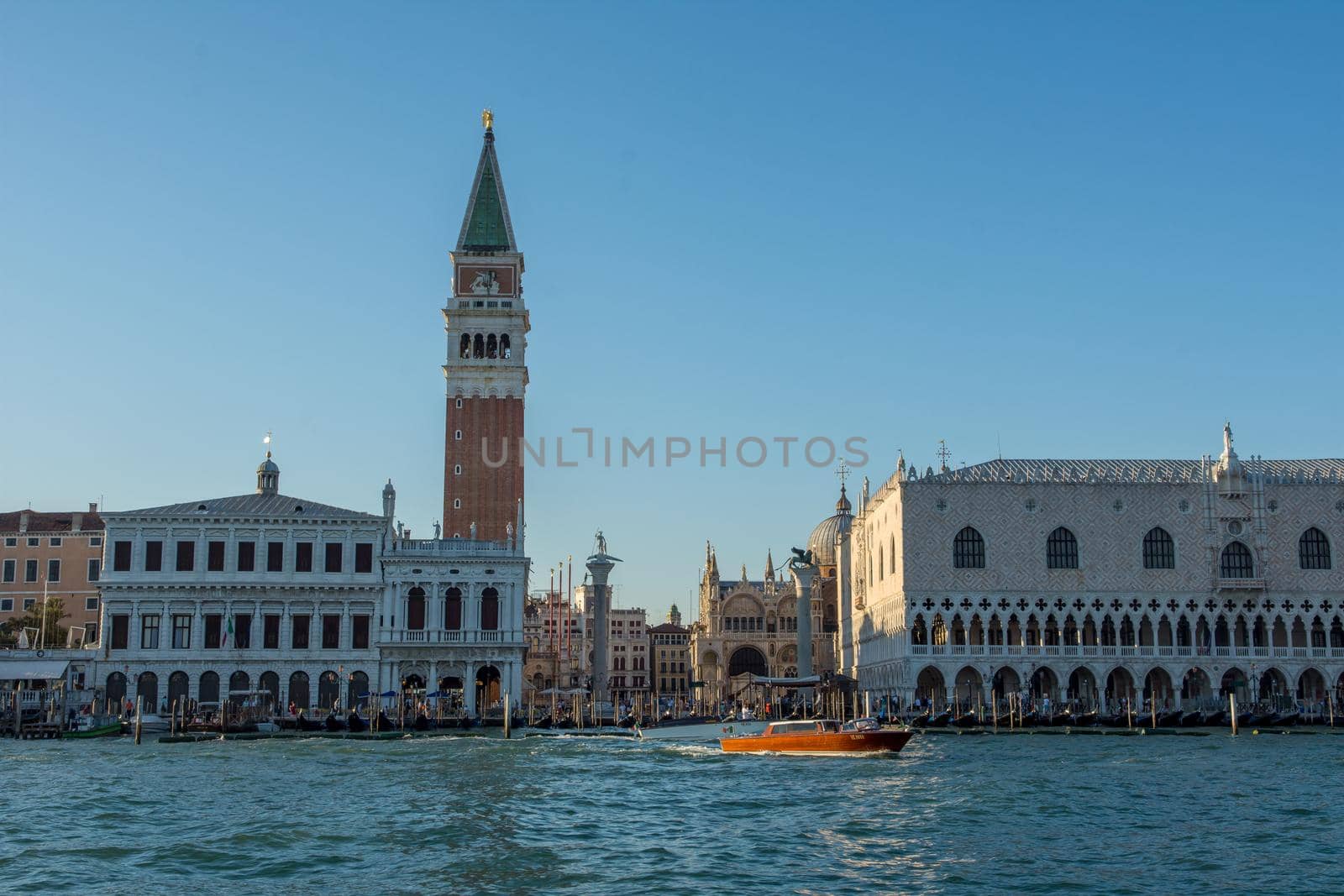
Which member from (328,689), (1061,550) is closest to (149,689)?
(328,689)

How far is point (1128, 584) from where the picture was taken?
187 feet

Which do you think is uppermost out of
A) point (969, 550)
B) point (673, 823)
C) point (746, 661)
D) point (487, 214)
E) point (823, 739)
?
point (487, 214)

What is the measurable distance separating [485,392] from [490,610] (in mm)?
12787

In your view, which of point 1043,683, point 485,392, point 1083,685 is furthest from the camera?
point 485,392

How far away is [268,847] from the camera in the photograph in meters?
21.0

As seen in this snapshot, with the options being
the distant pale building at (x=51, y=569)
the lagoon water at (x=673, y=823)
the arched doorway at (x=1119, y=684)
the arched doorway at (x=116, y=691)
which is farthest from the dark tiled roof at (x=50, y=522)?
the arched doorway at (x=1119, y=684)

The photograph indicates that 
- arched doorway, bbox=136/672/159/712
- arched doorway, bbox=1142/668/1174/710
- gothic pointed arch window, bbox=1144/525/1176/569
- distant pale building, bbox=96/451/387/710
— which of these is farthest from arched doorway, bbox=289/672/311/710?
gothic pointed arch window, bbox=1144/525/1176/569

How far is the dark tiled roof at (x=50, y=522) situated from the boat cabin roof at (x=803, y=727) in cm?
3750

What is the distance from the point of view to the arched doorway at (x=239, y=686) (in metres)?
51.0

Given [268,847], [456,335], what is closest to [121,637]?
[456,335]

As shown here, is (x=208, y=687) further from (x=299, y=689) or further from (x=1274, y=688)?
(x=1274, y=688)

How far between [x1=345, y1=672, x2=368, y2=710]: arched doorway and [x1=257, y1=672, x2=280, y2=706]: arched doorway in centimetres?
248

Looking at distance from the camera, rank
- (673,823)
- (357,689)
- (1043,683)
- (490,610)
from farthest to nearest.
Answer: (1043,683), (490,610), (357,689), (673,823)

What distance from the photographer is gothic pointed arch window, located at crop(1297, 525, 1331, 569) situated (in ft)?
188
